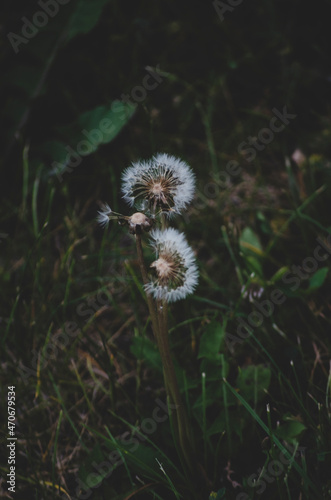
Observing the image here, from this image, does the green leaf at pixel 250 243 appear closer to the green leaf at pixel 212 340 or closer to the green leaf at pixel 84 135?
the green leaf at pixel 212 340

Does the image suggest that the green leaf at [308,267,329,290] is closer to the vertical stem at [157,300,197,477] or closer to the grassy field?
the grassy field

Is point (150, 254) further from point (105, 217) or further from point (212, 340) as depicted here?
point (105, 217)

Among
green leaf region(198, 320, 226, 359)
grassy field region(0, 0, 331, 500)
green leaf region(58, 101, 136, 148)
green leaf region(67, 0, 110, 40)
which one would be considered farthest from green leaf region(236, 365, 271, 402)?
green leaf region(67, 0, 110, 40)

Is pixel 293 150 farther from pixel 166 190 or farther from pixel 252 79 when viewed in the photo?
pixel 166 190

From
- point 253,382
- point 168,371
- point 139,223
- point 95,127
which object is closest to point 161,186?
point 139,223

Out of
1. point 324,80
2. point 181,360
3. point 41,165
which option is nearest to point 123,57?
point 41,165

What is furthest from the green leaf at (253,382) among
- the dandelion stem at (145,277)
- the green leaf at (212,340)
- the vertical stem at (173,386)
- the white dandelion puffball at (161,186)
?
the white dandelion puffball at (161,186)
